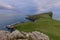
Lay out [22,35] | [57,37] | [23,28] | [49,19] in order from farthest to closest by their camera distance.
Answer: [49,19] < [23,28] < [57,37] < [22,35]

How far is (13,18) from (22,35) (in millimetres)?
1833

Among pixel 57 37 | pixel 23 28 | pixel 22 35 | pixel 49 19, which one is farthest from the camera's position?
pixel 49 19

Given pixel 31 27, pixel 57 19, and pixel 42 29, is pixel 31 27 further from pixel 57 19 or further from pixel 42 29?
pixel 57 19

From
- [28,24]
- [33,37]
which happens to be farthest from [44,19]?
[33,37]

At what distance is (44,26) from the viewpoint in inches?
264

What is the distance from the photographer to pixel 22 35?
5.05 metres

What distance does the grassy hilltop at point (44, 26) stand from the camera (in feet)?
20.4

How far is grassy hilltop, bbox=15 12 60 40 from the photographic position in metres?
6.22

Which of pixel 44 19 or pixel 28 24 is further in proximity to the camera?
pixel 44 19

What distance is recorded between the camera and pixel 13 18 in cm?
676

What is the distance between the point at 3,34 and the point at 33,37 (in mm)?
927

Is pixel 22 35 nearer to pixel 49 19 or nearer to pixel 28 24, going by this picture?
pixel 28 24

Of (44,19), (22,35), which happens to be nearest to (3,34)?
(22,35)

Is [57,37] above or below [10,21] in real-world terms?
below
